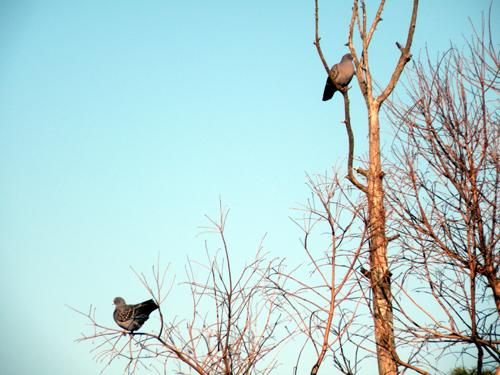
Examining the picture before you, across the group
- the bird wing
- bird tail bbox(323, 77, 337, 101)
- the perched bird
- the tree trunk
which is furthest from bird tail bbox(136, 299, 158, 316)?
bird tail bbox(323, 77, 337, 101)

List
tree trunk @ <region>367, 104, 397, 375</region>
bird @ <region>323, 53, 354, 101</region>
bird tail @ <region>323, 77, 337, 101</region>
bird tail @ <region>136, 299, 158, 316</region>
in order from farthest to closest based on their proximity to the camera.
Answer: bird tail @ <region>323, 77, 337, 101</region> → bird @ <region>323, 53, 354, 101</region> → bird tail @ <region>136, 299, 158, 316</region> → tree trunk @ <region>367, 104, 397, 375</region>

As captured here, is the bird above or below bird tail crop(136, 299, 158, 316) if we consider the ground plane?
above

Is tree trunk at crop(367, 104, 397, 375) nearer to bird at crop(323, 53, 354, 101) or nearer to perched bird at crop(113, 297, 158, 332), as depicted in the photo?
bird at crop(323, 53, 354, 101)

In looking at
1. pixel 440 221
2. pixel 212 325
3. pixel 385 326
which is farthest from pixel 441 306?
pixel 212 325

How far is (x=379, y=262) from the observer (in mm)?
3461

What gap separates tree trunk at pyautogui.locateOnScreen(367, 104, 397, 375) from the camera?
127 inches

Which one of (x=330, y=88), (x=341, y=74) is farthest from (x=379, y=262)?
(x=330, y=88)

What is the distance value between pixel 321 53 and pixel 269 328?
392cm

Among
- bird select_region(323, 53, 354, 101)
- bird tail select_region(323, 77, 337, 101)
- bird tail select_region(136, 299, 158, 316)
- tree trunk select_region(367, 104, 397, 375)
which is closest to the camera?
tree trunk select_region(367, 104, 397, 375)

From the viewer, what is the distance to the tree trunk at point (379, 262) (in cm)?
322

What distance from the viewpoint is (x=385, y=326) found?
327cm

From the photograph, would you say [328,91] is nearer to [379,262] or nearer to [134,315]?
[134,315]

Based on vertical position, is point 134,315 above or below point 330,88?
below

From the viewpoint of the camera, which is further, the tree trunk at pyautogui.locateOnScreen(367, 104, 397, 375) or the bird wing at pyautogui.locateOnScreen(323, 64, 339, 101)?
the bird wing at pyautogui.locateOnScreen(323, 64, 339, 101)
